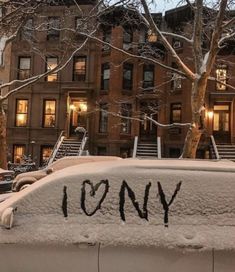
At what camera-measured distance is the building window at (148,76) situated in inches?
1280

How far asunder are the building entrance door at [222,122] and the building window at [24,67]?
1386 centimetres

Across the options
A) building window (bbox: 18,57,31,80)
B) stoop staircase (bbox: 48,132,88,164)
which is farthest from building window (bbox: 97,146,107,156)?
building window (bbox: 18,57,31,80)

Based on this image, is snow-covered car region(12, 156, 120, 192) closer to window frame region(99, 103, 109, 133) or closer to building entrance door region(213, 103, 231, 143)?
window frame region(99, 103, 109, 133)

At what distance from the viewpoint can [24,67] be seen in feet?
111

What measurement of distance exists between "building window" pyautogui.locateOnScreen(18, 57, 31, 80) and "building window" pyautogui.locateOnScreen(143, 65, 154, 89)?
8576mm

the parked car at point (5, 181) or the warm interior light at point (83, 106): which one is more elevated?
the warm interior light at point (83, 106)

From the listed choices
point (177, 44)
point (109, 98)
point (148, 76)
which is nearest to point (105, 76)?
point (109, 98)

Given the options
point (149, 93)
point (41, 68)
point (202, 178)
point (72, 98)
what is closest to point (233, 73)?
point (149, 93)

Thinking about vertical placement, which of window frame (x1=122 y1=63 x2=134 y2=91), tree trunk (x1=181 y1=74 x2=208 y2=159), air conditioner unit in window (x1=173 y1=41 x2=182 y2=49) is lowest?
tree trunk (x1=181 y1=74 x2=208 y2=159)

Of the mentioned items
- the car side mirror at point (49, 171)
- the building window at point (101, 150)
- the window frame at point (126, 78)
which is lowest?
the car side mirror at point (49, 171)

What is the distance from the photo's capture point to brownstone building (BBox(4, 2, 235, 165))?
30875 mm

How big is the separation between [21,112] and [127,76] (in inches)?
326

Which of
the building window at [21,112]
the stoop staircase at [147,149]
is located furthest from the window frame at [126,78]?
the building window at [21,112]

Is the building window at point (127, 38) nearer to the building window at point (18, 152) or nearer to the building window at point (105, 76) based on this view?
the building window at point (105, 76)
